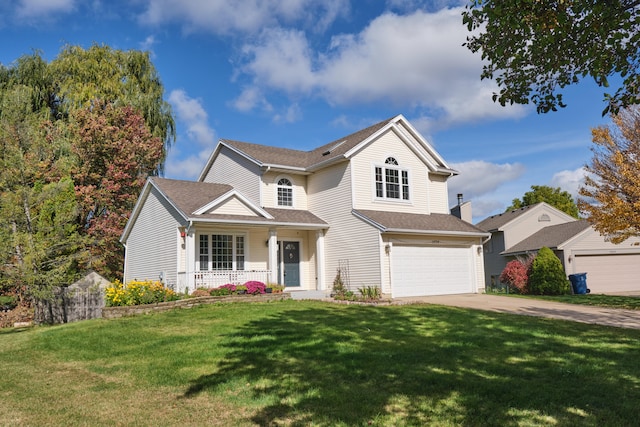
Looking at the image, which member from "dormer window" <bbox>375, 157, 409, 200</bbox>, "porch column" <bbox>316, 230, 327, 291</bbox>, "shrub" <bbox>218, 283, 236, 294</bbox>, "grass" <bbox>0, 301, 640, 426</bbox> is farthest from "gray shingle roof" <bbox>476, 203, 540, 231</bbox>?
"grass" <bbox>0, 301, 640, 426</bbox>

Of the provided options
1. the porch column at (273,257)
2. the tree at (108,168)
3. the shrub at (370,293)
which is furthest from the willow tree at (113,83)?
the shrub at (370,293)

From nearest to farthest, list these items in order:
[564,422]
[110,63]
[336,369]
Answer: [564,422], [336,369], [110,63]

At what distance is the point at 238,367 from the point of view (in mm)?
7047

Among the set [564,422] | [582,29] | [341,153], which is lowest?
[564,422]

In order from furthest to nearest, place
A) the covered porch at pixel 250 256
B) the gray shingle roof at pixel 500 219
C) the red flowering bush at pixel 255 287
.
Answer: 1. the gray shingle roof at pixel 500 219
2. the covered porch at pixel 250 256
3. the red flowering bush at pixel 255 287

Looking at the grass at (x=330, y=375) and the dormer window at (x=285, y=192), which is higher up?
the dormer window at (x=285, y=192)

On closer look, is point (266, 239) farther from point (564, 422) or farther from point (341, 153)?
point (564, 422)

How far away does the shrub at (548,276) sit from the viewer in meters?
22.2

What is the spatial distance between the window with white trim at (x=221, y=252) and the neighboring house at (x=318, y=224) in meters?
0.04

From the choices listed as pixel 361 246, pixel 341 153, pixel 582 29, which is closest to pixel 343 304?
pixel 361 246

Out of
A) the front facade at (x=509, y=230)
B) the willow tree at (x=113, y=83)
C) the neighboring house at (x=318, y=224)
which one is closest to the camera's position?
the neighboring house at (x=318, y=224)

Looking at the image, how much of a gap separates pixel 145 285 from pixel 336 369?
391 inches

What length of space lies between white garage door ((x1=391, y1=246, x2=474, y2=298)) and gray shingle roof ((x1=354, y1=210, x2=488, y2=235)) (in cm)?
90

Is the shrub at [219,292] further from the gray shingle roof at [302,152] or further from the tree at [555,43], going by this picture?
the tree at [555,43]
